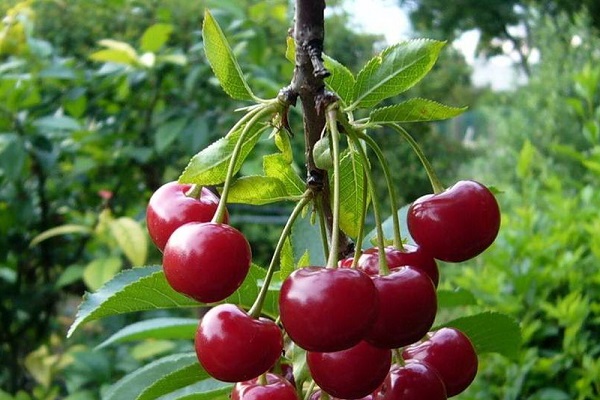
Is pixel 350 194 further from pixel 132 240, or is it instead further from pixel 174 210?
pixel 132 240

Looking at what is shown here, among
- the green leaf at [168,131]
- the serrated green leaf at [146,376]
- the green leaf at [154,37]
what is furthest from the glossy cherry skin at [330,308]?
the green leaf at [154,37]

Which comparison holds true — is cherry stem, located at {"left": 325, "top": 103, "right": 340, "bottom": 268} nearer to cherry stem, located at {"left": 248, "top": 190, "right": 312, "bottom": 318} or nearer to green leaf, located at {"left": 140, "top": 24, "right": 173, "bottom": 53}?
cherry stem, located at {"left": 248, "top": 190, "right": 312, "bottom": 318}

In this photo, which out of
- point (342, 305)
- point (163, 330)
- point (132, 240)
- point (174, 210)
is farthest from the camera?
point (132, 240)

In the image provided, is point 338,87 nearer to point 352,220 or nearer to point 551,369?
point 352,220

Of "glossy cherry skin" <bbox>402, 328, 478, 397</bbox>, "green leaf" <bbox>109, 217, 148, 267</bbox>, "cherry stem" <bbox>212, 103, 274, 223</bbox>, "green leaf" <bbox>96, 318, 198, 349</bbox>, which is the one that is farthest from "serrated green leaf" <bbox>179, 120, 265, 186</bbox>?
"green leaf" <bbox>109, 217, 148, 267</bbox>

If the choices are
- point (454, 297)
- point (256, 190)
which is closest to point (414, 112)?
point (256, 190)

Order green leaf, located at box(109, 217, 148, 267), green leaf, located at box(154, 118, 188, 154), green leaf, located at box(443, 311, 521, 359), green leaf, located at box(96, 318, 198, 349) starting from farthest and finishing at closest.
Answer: green leaf, located at box(154, 118, 188, 154), green leaf, located at box(109, 217, 148, 267), green leaf, located at box(96, 318, 198, 349), green leaf, located at box(443, 311, 521, 359)

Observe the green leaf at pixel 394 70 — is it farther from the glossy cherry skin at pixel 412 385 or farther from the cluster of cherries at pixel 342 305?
the glossy cherry skin at pixel 412 385
